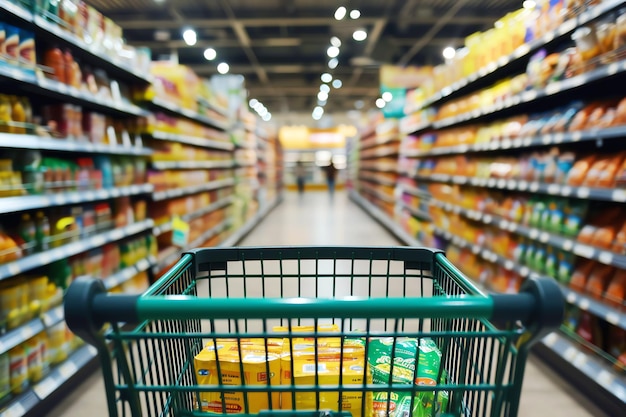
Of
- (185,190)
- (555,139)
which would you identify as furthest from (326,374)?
(185,190)

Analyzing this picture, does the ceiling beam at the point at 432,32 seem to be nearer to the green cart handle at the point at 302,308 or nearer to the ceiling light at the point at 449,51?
the ceiling light at the point at 449,51

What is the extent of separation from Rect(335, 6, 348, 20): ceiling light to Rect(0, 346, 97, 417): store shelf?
21.9 ft

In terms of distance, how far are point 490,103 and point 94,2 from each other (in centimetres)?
316

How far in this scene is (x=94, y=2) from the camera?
263 centimetres

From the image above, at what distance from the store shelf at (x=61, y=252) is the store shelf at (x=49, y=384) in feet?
1.69

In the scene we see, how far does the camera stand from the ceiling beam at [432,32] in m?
7.17

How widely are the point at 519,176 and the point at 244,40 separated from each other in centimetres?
780

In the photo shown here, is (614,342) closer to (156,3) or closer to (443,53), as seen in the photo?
(156,3)

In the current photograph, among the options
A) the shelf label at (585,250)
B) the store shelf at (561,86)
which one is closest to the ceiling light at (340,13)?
the store shelf at (561,86)

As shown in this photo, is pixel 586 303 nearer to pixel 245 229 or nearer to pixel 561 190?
pixel 561 190

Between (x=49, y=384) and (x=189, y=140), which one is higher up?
(x=189, y=140)

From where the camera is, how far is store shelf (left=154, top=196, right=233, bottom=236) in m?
3.54

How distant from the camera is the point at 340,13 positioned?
23.2 feet

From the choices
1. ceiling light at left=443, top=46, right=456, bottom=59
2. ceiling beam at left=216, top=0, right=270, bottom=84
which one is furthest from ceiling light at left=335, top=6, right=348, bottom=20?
ceiling light at left=443, top=46, right=456, bottom=59
